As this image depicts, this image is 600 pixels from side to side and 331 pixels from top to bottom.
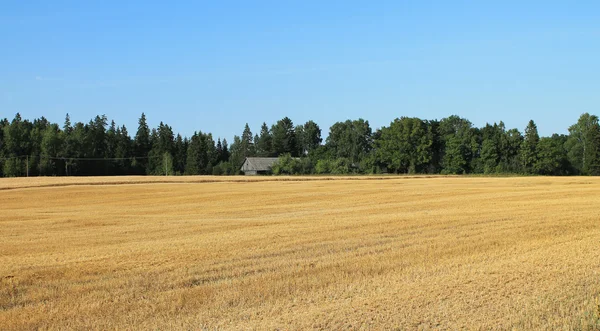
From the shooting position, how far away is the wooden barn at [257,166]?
120 m

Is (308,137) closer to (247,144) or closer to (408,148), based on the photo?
(247,144)

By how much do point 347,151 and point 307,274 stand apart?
4952 inches

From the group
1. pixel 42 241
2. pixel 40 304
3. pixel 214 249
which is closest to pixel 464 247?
pixel 214 249

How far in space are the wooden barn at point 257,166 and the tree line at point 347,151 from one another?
3016mm

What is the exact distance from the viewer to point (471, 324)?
7008 millimetres

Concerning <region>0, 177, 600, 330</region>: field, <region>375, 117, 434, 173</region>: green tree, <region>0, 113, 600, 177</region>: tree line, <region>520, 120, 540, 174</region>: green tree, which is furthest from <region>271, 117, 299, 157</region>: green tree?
<region>0, 177, 600, 330</region>: field

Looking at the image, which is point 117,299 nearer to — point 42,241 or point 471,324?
point 471,324

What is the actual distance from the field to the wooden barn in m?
100

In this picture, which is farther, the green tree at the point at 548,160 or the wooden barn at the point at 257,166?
the wooden barn at the point at 257,166

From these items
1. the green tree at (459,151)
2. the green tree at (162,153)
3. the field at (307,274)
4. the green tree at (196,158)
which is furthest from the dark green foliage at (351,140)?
the field at (307,274)

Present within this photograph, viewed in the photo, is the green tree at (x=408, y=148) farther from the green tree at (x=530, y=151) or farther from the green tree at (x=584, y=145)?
the green tree at (x=584, y=145)

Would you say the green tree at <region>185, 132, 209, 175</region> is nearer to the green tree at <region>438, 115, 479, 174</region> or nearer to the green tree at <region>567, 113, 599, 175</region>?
the green tree at <region>438, 115, 479, 174</region>

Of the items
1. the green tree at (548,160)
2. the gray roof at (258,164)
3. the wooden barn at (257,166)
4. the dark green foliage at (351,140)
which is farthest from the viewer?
the dark green foliage at (351,140)

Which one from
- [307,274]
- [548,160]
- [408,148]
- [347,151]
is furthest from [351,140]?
[307,274]
